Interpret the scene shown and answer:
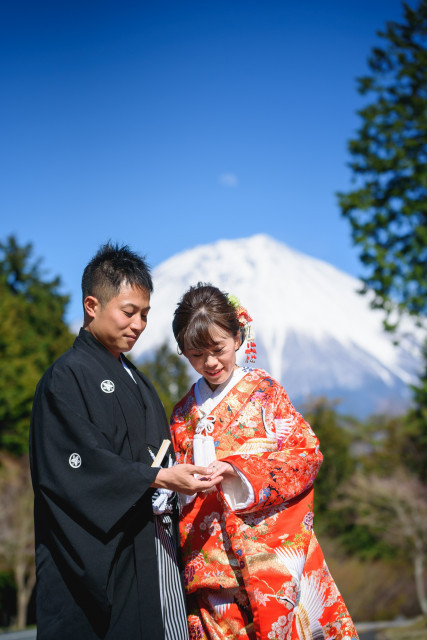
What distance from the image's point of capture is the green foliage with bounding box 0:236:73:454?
21156mm

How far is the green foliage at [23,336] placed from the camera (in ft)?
69.4

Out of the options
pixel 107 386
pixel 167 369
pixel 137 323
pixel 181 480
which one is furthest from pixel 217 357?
pixel 167 369

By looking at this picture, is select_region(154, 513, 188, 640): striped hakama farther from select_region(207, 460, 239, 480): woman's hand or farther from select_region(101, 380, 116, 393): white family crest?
select_region(101, 380, 116, 393): white family crest

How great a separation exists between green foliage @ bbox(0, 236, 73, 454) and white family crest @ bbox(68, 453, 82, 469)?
1900 centimetres

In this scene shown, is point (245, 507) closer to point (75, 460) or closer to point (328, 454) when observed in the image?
point (75, 460)

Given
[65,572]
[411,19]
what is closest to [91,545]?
[65,572]

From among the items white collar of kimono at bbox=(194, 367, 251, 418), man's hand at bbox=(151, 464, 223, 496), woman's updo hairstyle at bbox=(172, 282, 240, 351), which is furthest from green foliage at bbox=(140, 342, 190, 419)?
man's hand at bbox=(151, 464, 223, 496)

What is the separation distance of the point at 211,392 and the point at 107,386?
621 millimetres

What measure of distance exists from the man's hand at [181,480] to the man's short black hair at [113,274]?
2.75ft

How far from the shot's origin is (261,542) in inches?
105

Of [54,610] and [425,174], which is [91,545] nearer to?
[54,610]

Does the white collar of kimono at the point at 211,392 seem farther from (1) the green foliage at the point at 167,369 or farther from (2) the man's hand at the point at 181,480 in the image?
(1) the green foliage at the point at 167,369

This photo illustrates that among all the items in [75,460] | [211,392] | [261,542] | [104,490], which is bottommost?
[261,542]

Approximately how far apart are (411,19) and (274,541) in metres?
15.8
